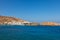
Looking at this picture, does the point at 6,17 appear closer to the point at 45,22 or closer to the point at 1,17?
the point at 1,17

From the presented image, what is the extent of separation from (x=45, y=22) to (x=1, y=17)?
35.1 metres

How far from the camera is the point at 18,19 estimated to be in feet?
365

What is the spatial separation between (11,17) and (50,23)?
1319 inches

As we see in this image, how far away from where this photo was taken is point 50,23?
98.0 m

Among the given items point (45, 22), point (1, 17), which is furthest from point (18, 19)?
point (45, 22)

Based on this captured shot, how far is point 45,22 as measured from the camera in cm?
9956

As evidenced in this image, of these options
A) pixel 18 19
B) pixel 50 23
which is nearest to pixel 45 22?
pixel 50 23

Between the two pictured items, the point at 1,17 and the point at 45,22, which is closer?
the point at 45,22

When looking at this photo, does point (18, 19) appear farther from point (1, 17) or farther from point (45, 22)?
point (45, 22)

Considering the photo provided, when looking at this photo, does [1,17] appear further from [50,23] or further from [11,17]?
[50,23]

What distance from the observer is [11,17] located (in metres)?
113

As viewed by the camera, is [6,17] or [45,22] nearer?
[45,22]

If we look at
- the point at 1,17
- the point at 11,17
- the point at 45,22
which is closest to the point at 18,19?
the point at 11,17

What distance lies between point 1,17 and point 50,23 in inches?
1530
